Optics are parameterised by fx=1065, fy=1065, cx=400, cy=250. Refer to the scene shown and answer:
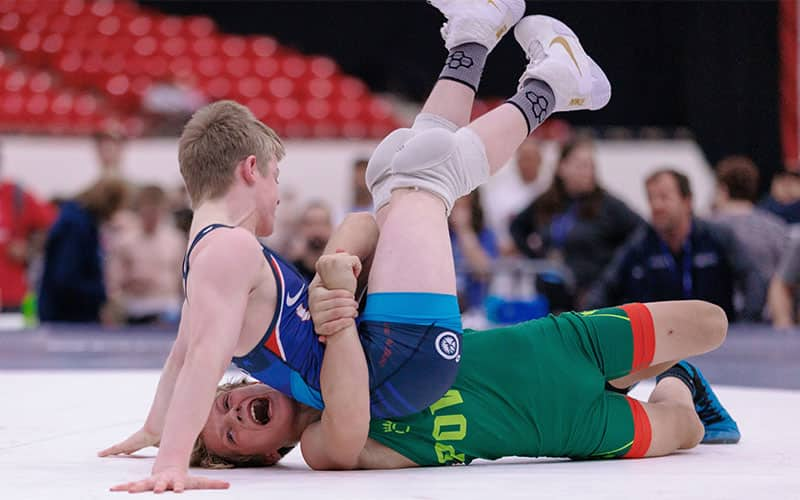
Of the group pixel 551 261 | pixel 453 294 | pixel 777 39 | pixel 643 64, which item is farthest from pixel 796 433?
pixel 643 64

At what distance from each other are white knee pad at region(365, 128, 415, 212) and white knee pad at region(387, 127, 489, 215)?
42 mm

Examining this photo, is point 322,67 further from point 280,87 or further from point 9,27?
point 9,27

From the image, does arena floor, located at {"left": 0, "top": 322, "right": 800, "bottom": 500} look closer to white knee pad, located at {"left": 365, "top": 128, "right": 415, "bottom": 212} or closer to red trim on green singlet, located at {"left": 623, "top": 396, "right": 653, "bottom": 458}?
red trim on green singlet, located at {"left": 623, "top": 396, "right": 653, "bottom": 458}

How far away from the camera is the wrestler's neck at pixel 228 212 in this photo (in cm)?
215

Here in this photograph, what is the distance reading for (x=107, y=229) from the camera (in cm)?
788

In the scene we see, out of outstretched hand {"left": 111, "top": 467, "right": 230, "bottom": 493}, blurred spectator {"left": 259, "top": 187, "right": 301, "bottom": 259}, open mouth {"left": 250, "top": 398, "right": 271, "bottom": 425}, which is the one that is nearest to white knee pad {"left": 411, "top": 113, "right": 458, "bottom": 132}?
open mouth {"left": 250, "top": 398, "right": 271, "bottom": 425}

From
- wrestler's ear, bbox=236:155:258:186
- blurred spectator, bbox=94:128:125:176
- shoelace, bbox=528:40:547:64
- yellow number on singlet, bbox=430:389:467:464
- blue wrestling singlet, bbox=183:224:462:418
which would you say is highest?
blurred spectator, bbox=94:128:125:176

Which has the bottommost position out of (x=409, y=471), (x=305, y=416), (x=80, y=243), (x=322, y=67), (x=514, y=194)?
(x=409, y=471)

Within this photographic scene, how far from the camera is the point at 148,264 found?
7.15m

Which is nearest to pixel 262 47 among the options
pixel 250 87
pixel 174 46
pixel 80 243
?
pixel 174 46

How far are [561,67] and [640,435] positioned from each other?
940mm

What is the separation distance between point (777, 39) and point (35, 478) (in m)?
11.0

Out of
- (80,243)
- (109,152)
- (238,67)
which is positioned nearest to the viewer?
(80,243)

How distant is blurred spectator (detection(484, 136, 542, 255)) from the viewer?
7590 millimetres
